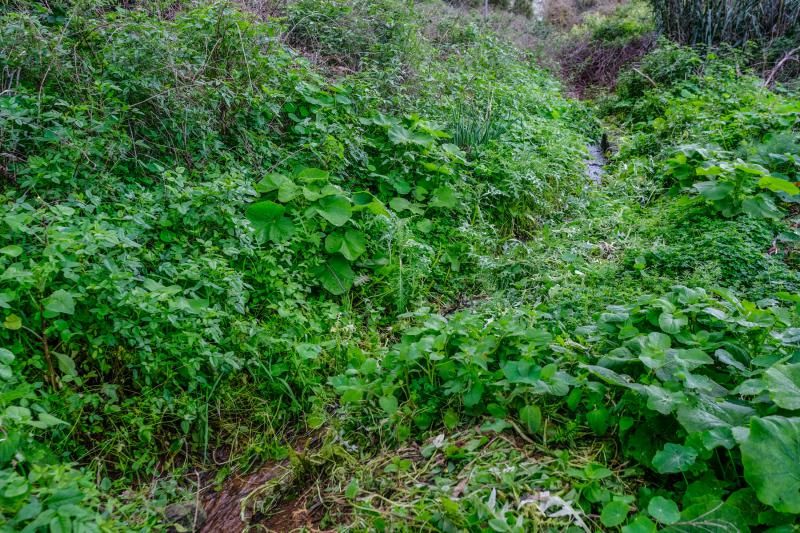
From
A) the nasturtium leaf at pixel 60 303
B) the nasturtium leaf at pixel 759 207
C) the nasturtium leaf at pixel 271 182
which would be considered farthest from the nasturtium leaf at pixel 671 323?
the nasturtium leaf at pixel 60 303

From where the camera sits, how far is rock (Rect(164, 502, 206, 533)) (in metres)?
2.15

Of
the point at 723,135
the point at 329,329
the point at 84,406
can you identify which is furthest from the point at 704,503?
the point at 723,135

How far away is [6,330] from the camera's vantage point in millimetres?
2234

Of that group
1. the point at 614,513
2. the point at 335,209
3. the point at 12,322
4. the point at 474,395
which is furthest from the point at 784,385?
the point at 12,322

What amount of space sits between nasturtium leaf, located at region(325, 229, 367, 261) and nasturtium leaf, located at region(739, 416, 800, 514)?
2.28 meters

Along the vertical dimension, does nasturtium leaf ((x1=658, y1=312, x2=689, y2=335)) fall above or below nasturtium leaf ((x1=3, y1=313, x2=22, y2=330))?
above

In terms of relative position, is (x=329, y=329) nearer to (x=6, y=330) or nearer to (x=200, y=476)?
(x=200, y=476)

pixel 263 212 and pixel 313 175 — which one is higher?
pixel 313 175

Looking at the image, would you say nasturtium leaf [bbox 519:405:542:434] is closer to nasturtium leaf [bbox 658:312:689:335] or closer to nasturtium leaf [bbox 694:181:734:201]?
nasturtium leaf [bbox 658:312:689:335]

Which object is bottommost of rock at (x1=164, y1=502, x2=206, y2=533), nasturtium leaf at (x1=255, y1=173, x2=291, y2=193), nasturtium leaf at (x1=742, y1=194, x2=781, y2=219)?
rock at (x1=164, y1=502, x2=206, y2=533)

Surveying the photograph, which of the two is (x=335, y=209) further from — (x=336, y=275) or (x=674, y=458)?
(x=674, y=458)

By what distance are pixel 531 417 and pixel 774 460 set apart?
0.81 metres

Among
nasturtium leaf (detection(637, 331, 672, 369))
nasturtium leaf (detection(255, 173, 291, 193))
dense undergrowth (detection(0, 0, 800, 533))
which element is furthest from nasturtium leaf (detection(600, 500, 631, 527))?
nasturtium leaf (detection(255, 173, 291, 193))

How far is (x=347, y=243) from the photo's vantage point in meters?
3.37
